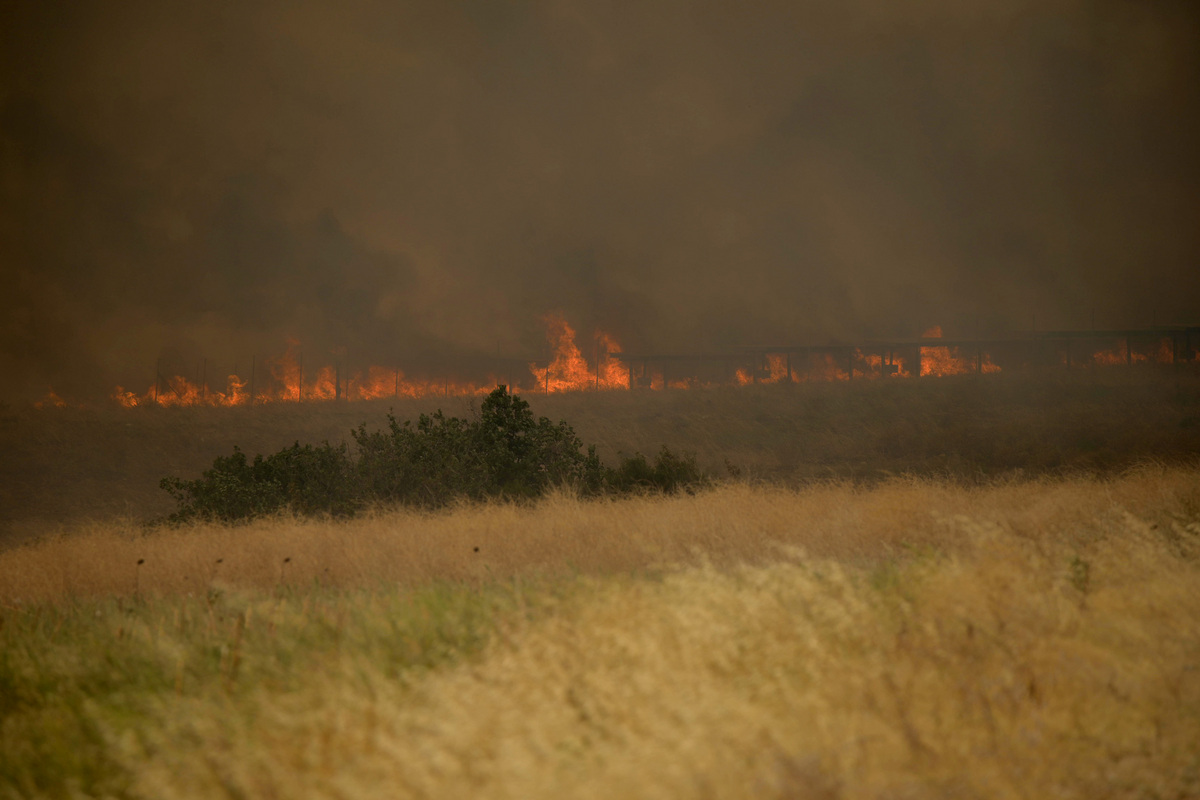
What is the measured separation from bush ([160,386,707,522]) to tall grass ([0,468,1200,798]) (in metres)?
7.78

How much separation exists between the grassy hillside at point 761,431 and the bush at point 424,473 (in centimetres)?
860

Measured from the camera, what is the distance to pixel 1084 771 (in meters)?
3.27

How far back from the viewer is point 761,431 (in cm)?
3384

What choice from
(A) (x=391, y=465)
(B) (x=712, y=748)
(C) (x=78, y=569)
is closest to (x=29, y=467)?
(A) (x=391, y=465)

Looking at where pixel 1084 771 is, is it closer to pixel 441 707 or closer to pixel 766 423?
pixel 441 707

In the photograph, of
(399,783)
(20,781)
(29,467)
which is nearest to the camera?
(399,783)

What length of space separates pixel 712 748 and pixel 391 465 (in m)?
13.8

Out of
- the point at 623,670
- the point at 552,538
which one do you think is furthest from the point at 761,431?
the point at 623,670

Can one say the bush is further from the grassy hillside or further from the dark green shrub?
the grassy hillside

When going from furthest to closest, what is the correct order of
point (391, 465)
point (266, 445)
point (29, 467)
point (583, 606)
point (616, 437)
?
1. point (266, 445)
2. point (616, 437)
3. point (29, 467)
4. point (391, 465)
5. point (583, 606)

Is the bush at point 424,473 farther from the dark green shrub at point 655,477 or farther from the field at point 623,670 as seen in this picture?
the field at point 623,670

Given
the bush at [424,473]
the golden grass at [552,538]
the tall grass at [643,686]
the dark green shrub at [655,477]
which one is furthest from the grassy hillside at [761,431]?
the tall grass at [643,686]

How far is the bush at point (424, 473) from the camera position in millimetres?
14719

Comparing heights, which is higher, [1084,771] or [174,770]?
[174,770]
